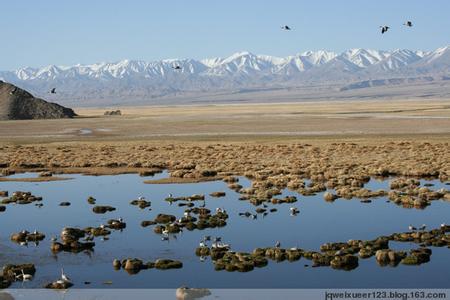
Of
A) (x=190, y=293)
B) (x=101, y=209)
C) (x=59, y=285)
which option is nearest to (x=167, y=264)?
(x=190, y=293)

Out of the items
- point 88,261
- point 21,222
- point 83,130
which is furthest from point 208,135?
point 88,261

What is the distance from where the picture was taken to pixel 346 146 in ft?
224

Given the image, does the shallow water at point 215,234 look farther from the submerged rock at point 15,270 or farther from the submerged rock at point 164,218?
the submerged rock at point 164,218

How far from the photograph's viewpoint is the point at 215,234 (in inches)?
1177

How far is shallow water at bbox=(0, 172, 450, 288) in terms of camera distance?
73.6ft

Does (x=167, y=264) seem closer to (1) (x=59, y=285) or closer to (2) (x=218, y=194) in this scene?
(1) (x=59, y=285)

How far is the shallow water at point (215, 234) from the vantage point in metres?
22.4

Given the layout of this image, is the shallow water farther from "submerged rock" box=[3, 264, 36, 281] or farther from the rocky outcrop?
the rocky outcrop

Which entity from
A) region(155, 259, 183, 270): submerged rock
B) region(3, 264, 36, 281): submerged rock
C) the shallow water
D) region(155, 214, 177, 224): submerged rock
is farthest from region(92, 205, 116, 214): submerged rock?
region(155, 259, 183, 270): submerged rock

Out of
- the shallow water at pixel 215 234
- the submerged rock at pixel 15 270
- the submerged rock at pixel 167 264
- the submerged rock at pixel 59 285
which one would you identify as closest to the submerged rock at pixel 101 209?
the shallow water at pixel 215 234

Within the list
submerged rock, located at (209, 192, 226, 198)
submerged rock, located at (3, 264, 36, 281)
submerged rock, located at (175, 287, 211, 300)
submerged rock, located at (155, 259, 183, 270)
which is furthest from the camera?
submerged rock, located at (209, 192, 226, 198)

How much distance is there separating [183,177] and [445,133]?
147 ft

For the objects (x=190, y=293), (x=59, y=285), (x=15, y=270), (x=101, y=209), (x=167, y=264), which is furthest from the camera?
(x=101, y=209)

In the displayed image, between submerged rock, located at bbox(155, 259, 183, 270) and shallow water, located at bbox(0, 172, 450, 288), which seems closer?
shallow water, located at bbox(0, 172, 450, 288)
